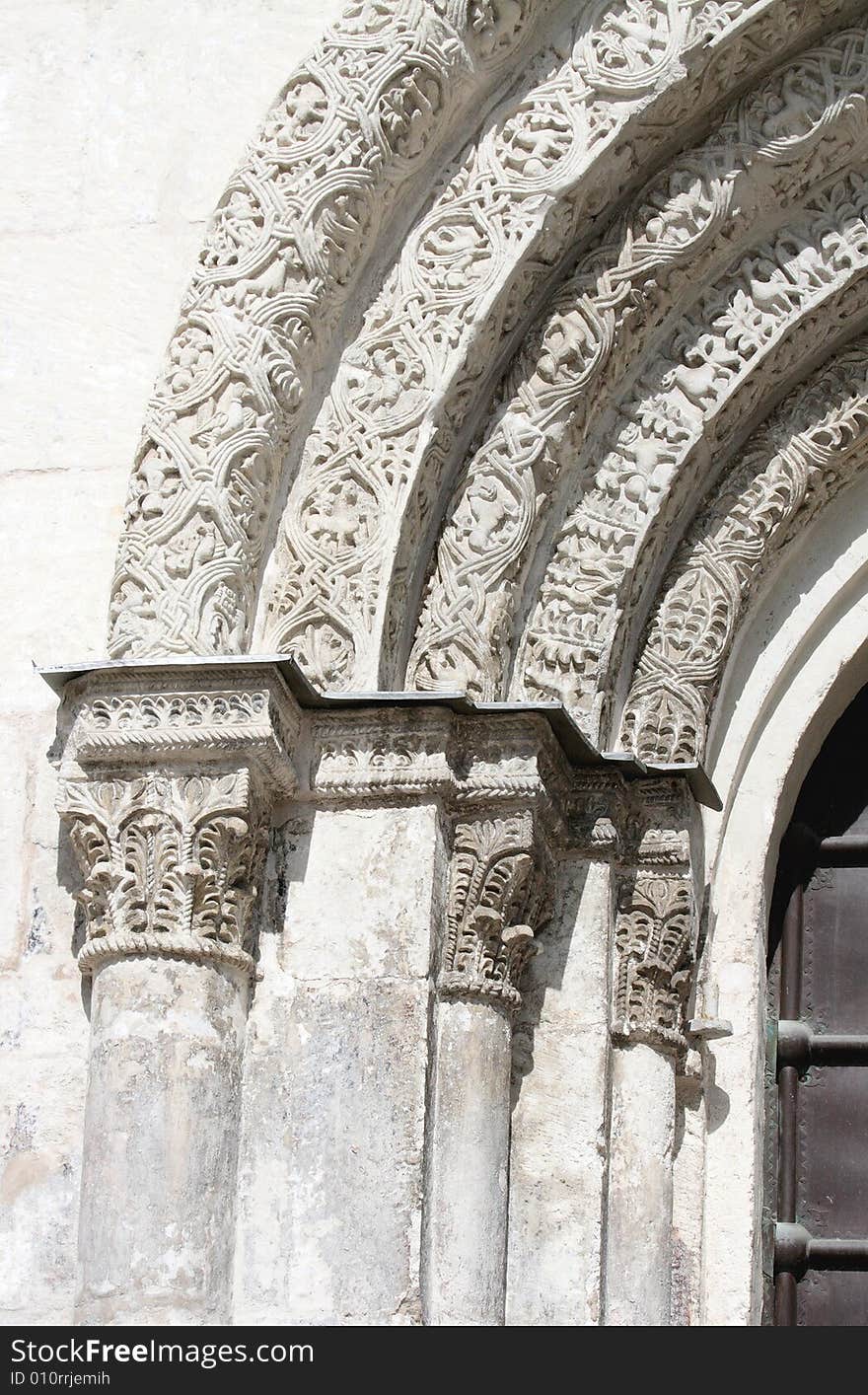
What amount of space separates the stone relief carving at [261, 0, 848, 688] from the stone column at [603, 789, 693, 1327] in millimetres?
708

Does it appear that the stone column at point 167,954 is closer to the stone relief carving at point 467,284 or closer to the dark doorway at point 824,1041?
the stone relief carving at point 467,284

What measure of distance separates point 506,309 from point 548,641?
724 millimetres

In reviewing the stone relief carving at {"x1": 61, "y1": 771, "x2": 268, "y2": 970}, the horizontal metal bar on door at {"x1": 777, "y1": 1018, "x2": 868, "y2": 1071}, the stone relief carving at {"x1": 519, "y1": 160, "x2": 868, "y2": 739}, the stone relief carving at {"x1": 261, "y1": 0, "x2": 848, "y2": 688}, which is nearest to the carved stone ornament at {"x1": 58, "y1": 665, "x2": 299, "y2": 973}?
the stone relief carving at {"x1": 61, "y1": 771, "x2": 268, "y2": 970}

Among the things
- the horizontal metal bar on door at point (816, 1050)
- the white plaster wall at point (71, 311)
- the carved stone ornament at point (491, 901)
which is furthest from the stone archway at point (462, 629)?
the horizontal metal bar on door at point (816, 1050)

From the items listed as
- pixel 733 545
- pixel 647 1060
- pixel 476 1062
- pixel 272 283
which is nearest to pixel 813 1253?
pixel 647 1060

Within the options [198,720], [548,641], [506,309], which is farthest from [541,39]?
[198,720]

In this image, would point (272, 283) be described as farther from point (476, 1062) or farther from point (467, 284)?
point (476, 1062)

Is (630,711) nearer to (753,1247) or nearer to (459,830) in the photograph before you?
(459,830)

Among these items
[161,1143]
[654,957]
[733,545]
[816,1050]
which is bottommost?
[161,1143]

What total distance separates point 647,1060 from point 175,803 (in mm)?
1156

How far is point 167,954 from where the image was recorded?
14.4ft

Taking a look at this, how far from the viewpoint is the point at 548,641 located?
16.1ft
